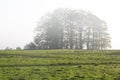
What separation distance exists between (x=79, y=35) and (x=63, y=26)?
8.46 meters

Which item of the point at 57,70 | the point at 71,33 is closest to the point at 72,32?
the point at 71,33

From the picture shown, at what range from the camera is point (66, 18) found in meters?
136

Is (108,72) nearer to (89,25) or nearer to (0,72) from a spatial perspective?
(0,72)

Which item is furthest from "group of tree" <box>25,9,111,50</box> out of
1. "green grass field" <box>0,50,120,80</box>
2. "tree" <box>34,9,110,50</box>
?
"green grass field" <box>0,50,120,80</box>

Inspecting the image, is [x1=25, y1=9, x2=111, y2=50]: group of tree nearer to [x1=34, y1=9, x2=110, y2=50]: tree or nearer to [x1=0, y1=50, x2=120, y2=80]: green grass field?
[x1=34, y1=9, x2=110, y2=50]: tree

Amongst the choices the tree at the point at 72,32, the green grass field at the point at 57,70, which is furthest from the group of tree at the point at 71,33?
the green grass field at the point at 57,70

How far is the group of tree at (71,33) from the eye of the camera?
133000 millimetres

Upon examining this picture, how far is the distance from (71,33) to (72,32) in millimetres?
835

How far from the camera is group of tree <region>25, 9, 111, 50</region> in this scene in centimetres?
13300

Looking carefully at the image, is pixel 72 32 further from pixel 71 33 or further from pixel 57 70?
pixel 57 70

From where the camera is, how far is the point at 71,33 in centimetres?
13475

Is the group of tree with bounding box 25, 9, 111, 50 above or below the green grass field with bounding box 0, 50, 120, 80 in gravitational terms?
above

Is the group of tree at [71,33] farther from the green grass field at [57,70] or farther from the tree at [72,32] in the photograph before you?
the green grass field at [57,70]

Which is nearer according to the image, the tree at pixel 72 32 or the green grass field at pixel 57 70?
the green grass field at pixel 57 70
